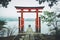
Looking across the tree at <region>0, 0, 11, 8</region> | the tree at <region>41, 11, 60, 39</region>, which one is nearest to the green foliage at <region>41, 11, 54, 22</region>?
the tree at <region>41, 11, 60, 39</region>

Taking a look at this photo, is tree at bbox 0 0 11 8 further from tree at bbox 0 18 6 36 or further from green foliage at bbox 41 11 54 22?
green foliage at bbox 41 11 54 22

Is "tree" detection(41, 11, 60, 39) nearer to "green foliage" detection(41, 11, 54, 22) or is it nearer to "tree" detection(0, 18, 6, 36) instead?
"green foliage" detection(41, 11, 54, 22)

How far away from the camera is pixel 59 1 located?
2.12 meters

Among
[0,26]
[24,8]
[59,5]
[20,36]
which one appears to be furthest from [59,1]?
[0,26]

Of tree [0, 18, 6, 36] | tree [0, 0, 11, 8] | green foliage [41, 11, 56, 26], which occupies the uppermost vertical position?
tree [0, 0, 11, 8]

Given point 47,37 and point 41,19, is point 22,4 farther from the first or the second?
point 47,37

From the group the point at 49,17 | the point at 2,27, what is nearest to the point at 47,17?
the point at 49,17

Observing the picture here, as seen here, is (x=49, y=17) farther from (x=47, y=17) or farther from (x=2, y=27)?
(x=2, y=27)

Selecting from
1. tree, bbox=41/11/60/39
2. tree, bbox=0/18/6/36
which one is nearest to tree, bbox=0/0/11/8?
tree, bbox=0/18/6/36

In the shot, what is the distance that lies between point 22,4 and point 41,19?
330mm

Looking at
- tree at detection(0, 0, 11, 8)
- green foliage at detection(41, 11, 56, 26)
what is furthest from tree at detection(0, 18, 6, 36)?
green foliage at detection(41, 11, 56, 26)

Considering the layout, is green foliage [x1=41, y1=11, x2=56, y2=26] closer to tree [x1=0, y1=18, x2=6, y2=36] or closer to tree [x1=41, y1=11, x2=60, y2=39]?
tree [x1=41, y1=11, x2=60, y2=39]

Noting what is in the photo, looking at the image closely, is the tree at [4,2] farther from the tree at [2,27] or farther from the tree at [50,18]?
the tree at [50,18]

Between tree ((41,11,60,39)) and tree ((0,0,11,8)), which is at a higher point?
tree ((0,0,11,8))
